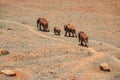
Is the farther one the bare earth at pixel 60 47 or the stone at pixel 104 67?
the stone at pixel 104 67

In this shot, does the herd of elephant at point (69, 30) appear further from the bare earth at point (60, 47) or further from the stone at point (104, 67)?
the stone at point (104, 67)

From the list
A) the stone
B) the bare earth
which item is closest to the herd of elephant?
the bare earth

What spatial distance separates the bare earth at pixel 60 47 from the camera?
21562 mm

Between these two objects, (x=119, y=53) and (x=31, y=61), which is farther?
(x=119, y=53)

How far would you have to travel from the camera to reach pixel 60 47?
26672 mm

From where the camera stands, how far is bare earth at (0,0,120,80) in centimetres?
2156

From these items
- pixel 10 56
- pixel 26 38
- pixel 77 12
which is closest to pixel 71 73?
pixel 10 56

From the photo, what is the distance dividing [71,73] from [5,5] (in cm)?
3207

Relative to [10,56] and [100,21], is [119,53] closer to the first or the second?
[10,56]

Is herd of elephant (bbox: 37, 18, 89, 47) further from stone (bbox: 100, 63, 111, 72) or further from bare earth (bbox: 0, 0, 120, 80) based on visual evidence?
stone (bbox: 100, 63, 111, 72)

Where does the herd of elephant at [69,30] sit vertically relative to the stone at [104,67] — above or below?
above

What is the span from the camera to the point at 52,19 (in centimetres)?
4338

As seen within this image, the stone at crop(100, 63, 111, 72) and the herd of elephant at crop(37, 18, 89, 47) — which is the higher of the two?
the herd of elephant at crop(37, 18, 89, 47)

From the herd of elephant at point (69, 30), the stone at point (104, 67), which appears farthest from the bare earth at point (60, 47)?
the herd of elephant at point (69, 30)
